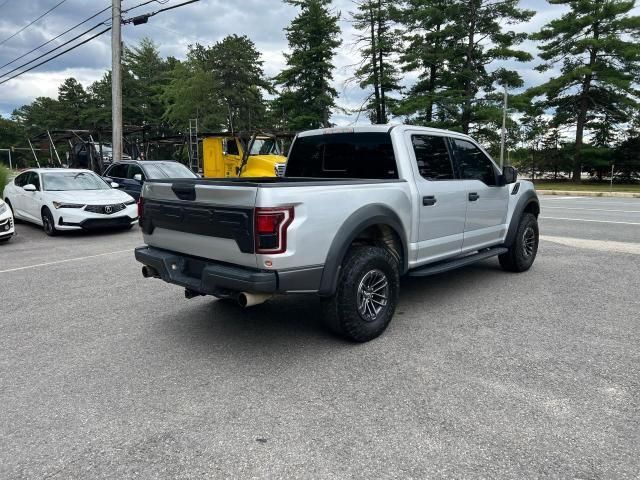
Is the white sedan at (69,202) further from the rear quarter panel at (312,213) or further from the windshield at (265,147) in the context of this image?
the rear quarter panel at (312,213)

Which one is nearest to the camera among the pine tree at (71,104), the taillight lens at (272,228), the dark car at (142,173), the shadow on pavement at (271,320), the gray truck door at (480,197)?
the taillight lens at (272,228)

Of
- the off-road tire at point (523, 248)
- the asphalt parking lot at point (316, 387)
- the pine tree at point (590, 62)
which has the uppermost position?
the pine tree at point (590, 62)

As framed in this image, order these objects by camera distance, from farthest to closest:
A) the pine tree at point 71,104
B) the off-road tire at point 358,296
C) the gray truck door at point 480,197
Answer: the pine tree at point 71,104 → the gray truck door at point 480,197 → the off-road tire at point 358,296

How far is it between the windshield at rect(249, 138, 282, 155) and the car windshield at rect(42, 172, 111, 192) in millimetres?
6726

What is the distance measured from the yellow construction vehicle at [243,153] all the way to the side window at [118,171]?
143 inches

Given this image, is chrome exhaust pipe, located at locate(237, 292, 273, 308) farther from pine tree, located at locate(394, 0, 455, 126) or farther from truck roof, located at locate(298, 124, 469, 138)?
pine tree, located at locate(394, 0, 455, 126)

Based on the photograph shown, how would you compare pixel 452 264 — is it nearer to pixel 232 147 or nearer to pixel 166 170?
pixel 166 170

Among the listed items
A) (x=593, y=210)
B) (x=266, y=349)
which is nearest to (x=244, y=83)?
(x=593, y=210)

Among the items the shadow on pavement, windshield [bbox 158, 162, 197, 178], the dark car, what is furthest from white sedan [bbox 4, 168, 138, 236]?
the shadow on pavement

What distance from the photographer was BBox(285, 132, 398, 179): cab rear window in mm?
4617

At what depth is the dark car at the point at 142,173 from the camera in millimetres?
12242

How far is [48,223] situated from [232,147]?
8.41m

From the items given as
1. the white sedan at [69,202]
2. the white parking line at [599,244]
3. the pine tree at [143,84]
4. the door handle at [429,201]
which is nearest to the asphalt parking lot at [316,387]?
the door handle at [429,201]

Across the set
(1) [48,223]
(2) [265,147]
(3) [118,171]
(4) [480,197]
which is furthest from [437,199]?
(2) [265,147]
